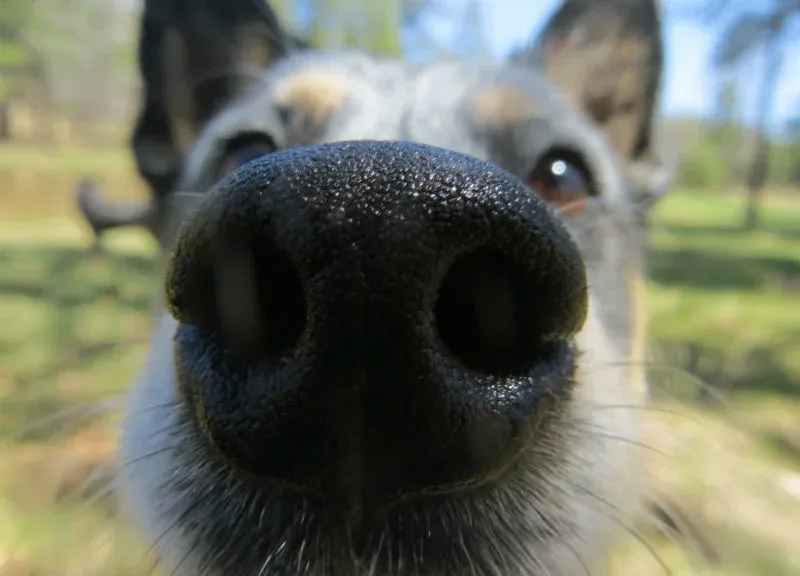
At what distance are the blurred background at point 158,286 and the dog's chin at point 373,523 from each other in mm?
523

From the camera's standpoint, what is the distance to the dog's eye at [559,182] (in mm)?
2973

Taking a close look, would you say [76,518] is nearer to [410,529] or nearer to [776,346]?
[410,529]

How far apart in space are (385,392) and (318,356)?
12 centimetres

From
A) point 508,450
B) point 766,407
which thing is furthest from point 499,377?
point 766,407

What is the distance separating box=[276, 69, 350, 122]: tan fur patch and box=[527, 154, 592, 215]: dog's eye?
79 centimetres

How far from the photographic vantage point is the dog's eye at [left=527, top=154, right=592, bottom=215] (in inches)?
117

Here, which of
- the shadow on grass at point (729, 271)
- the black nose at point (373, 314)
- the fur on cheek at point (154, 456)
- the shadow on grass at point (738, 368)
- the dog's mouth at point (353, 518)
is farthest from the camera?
the shadow on grass at point (729, 271)

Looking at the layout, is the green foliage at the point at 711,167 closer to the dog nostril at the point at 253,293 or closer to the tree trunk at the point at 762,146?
the tree trunk at the point at 762,146

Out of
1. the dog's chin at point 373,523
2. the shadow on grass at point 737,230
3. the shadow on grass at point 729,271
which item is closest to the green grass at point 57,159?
the dog's chin at point 373,523

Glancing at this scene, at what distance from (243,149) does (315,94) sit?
400 mm

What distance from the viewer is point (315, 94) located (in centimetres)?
293

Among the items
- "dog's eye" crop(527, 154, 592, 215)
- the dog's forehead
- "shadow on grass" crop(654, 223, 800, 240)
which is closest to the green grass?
the dog's forehead

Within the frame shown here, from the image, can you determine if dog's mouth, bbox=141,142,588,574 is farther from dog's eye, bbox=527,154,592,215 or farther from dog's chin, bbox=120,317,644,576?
dog's eye, bbox=527,154,592,215

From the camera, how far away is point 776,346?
909 centimetres
